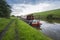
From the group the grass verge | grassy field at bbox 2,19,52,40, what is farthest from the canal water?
grassy field at bbox 2,19,52,40

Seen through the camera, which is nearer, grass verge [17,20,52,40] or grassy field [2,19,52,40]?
grassy field [2,19,52,40]

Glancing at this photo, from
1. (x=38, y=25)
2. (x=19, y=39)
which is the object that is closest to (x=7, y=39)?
(x=19, y=39)

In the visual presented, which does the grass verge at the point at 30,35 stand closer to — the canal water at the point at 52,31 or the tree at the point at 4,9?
the canal water at the point at 52,31

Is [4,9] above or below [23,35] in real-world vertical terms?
above

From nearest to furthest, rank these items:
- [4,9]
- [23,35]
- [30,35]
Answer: [23,35], [30,35], [4,9]

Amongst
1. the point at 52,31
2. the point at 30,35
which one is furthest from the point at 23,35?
the point at 52,31

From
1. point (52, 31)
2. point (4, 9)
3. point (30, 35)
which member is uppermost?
point (4, 9)

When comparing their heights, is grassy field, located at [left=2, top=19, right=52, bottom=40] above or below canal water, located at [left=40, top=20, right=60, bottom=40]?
above

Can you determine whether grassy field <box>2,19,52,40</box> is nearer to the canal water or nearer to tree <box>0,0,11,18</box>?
the canal water

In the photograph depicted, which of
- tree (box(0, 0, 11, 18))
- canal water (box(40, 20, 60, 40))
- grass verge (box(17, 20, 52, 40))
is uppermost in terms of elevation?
tree (box(0, 0, 11, 18))

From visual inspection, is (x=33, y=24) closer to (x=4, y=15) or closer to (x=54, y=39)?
(x=54, y=39)

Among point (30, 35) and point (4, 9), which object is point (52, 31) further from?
point (4, 9)

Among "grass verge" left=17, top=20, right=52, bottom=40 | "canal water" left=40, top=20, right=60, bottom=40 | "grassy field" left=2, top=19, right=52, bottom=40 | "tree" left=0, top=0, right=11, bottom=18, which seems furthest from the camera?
"tree" left=0, top=0, right=11, bottom=18

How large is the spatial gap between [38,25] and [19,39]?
2710 cm
